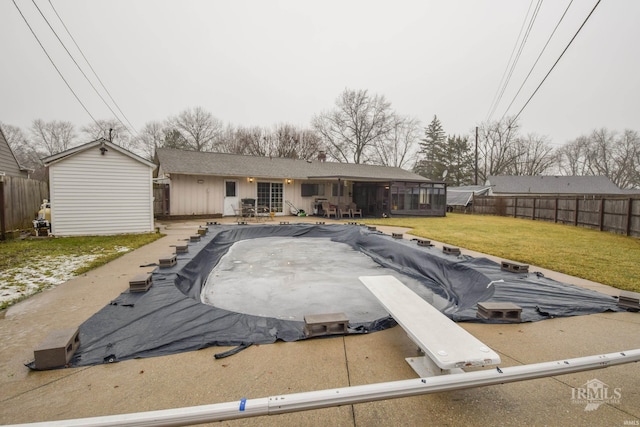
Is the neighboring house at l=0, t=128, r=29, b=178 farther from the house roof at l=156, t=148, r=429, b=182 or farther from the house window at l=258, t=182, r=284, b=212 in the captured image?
the house window at l=258, t=182, r=284, b=212

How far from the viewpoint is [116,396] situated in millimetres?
1725

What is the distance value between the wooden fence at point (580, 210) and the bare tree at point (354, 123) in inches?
502

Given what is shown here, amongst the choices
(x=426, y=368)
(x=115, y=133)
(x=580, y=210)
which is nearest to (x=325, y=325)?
(x=426, y=368)

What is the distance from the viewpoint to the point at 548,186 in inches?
1051

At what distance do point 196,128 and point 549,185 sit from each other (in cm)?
3401

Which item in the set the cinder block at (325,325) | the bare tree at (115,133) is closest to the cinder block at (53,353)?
the cinder block at (325,325)

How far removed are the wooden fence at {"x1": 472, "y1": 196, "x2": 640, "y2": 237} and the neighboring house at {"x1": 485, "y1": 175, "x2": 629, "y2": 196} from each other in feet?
26.4

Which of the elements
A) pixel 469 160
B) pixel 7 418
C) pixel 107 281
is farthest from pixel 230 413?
pixel 469 160

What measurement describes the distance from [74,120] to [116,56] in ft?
65.6

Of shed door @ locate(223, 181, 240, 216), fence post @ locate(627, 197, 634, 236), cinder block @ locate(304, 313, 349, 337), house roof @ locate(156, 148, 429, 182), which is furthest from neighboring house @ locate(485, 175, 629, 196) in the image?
cinder block @ locate(304, 313, 349, 337)

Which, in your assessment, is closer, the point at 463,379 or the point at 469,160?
the point at 463,379

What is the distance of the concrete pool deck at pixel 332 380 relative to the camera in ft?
5.18

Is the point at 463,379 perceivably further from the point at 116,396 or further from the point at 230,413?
the point at 116,396

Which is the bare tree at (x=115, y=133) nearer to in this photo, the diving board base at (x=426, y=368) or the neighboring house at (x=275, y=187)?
the neighboring house at (x=275, y=187)
